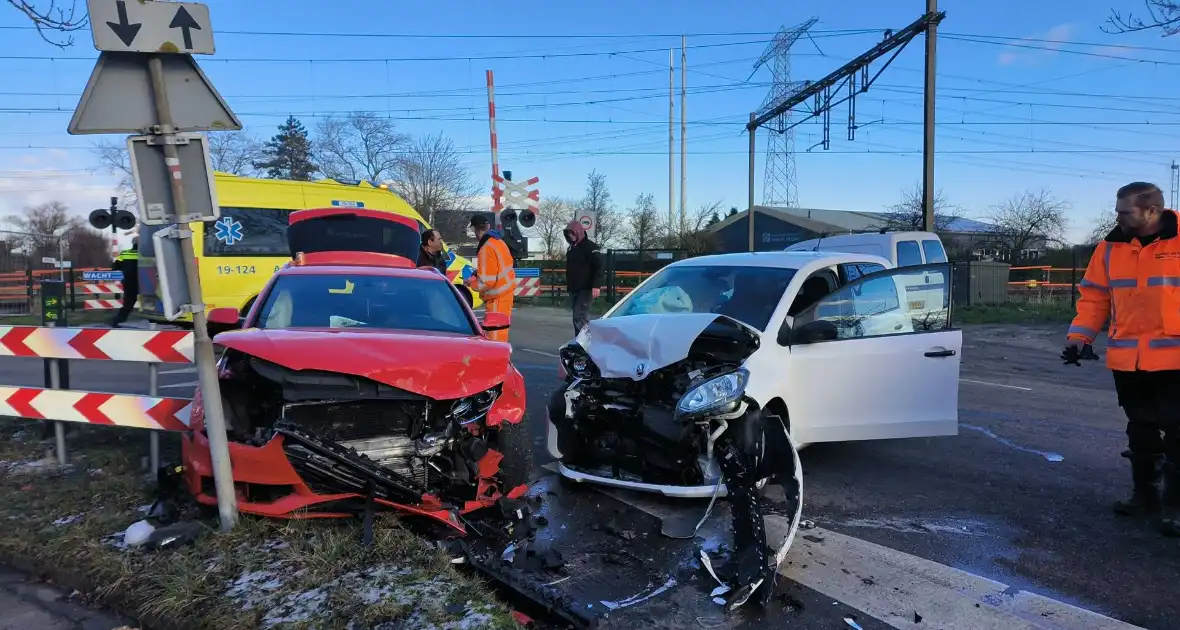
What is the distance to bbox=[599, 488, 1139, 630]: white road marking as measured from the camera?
296 cm

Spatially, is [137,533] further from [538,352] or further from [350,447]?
[538,352]

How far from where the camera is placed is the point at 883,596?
10.5 feet

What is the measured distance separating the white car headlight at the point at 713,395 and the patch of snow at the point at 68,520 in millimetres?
3499

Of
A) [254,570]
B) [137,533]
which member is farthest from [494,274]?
[254,570]

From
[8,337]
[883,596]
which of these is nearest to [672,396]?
[883,596]

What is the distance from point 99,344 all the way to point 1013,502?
626cm

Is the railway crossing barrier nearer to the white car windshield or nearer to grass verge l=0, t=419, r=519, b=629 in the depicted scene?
grass verge l=0, t=419, r=519, b=629

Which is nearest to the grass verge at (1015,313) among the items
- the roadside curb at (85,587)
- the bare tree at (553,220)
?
the roadside curb at (85,587)

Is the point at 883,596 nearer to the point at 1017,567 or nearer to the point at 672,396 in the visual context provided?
the point at 1017,567

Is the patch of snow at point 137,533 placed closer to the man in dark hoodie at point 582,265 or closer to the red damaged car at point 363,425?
the red damaged car at point 363,425

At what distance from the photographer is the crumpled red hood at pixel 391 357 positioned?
137 inches

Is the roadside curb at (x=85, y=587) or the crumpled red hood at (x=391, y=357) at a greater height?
the crumpled red hood at (x=391, y=357)

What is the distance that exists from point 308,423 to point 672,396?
2.01 m

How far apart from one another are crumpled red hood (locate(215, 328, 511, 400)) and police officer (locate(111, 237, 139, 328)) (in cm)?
1139
